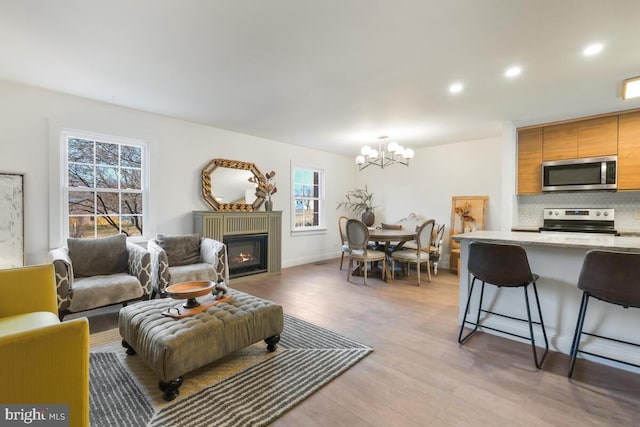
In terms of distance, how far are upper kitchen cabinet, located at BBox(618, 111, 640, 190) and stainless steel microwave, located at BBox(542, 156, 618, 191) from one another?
0.23 ft

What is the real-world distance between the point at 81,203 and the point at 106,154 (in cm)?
69

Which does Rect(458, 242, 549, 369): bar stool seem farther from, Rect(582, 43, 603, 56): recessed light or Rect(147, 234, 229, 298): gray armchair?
Rect(147, 234, 229, 298): gray armchair

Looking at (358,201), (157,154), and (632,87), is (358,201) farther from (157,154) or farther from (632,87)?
(632,87)

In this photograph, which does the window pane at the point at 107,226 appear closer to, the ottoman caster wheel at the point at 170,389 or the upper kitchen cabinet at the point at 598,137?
the ottoman caster wheel at the point at 170,389

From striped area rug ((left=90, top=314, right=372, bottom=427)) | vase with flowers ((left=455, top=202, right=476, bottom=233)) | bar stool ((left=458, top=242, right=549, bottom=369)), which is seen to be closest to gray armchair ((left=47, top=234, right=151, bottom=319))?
striped area rug ((left=90, top=314, right=372, bottom=427))

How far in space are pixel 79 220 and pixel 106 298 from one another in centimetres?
134

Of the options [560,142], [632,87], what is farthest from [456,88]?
[560,142]

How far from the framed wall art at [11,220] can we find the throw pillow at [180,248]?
128cm

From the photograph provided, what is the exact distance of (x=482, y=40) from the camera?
7.20 feet

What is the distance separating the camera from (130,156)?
390 cm

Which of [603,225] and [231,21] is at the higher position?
[231,21]

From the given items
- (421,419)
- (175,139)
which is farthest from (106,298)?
(421,419)

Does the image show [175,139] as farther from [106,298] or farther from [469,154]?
[469,154]

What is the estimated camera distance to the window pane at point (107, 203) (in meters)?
3.66
